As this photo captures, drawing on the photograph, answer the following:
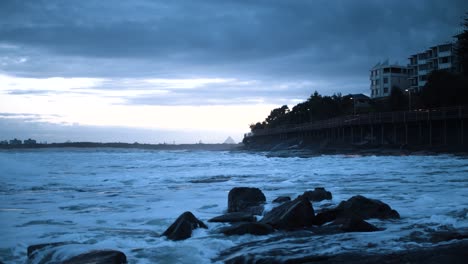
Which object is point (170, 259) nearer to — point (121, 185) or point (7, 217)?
point (7, 217)

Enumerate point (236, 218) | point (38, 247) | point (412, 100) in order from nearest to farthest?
point (38, 247) → point (236, 218) → point (412, 100)

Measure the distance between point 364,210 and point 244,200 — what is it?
3280mm

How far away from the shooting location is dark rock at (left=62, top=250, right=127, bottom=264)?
19.1 ft

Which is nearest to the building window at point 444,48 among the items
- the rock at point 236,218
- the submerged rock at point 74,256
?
the rock at point 236,218

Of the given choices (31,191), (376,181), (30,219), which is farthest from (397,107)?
(30,219)

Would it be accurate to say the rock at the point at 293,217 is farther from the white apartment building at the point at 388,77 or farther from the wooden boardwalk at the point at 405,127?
the white apartment building at the point at 388,77

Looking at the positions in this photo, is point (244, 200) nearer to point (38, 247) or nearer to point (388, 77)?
point (38, 247)

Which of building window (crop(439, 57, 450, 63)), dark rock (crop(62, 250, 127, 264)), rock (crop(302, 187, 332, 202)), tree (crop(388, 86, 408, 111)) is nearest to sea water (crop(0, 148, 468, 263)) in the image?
rock (crop(302, 187, 332, 202))

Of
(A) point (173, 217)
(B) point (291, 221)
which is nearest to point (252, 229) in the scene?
(B) point (291, 221)

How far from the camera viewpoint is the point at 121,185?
18.5m

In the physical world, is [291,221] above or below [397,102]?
below

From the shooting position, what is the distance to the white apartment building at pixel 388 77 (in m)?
78.9

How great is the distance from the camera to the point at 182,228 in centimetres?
797

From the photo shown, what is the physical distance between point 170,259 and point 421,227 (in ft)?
16.0
